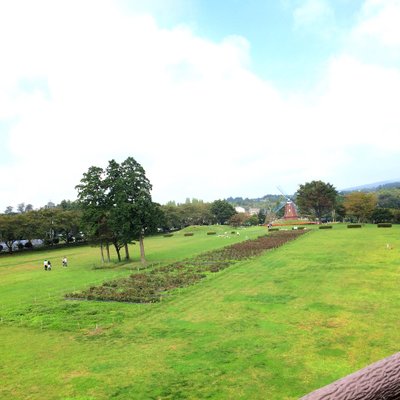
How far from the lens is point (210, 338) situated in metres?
13.6

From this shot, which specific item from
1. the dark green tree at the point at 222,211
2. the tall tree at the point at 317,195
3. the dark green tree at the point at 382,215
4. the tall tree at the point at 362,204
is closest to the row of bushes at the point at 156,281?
the tall tree at the point at 362,204

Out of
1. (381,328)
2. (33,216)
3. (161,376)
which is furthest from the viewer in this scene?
(33,216)

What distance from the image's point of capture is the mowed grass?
10.2 meters

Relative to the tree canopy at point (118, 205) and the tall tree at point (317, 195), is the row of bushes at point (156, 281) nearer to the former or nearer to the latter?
the tree canopy at point (118, 205)

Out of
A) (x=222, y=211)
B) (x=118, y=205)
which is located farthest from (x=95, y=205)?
(x=222, y=211)

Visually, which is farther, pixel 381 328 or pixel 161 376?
pixel 381 328

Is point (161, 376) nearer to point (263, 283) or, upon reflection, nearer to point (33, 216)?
point (263, 283)

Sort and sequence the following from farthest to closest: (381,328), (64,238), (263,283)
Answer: (64,238), (263,283), (381,328)

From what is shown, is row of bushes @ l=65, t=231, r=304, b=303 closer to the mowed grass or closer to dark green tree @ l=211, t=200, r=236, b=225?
the mowed grass

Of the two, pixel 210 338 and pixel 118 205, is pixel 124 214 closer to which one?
pixel 118 205

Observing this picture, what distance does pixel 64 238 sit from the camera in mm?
75000

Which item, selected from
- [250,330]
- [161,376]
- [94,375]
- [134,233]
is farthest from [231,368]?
[134,233]

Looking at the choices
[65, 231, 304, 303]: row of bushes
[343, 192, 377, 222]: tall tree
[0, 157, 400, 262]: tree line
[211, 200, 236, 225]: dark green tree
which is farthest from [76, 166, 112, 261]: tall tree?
[211, 200, 236, 225]: dark green tree

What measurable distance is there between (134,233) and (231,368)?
25057mm
